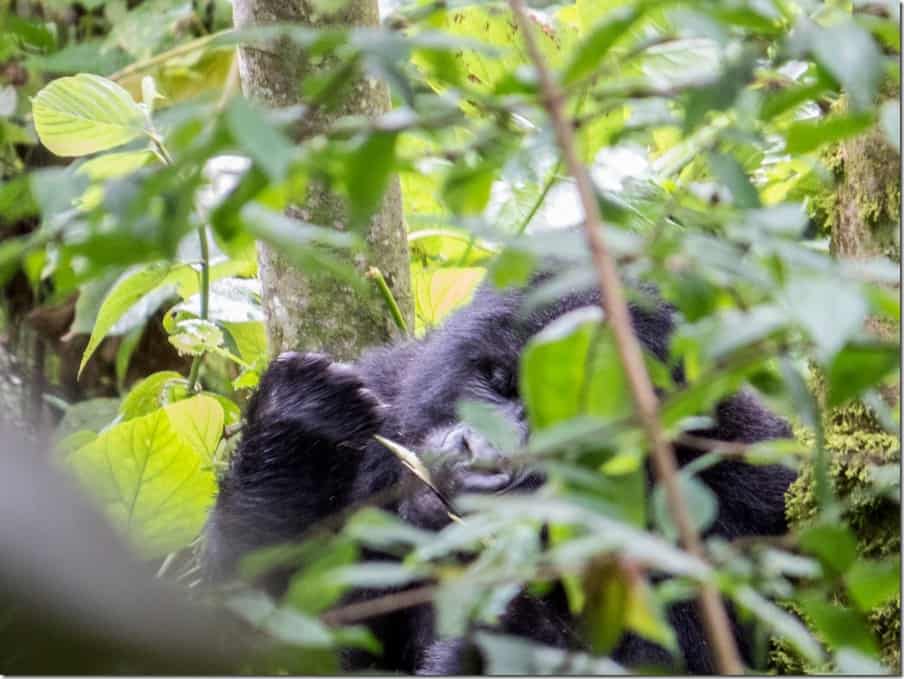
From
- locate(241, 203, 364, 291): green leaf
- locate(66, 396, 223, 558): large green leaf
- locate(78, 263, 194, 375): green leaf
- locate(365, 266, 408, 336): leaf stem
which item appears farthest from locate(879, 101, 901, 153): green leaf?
locate(78, 263, 194, 375): green leaf

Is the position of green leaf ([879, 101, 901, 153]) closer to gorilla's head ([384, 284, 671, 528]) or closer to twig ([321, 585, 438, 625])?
twig ([321, 585, 438, 625])

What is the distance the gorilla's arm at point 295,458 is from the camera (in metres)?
2.15

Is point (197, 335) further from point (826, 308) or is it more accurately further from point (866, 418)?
point (826, 308)

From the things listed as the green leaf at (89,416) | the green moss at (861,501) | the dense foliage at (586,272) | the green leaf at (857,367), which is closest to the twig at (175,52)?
the dense foliage at (586,272)

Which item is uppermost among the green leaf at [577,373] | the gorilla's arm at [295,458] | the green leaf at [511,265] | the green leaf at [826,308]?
the green leaf at [826,308]

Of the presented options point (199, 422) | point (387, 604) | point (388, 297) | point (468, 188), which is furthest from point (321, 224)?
point (387, 604)

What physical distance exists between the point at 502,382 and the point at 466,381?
0.06m

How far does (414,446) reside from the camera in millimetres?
2049

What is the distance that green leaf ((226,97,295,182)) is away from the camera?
28.0 inches

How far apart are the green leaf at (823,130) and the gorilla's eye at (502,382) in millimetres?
1183

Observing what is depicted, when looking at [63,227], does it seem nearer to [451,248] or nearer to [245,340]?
[245,340]

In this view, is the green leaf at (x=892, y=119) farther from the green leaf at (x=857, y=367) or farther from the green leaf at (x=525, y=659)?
the green leaf at (x=525, y=659)

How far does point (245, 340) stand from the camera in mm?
2506

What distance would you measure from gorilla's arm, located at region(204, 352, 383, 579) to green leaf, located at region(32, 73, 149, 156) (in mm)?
500
